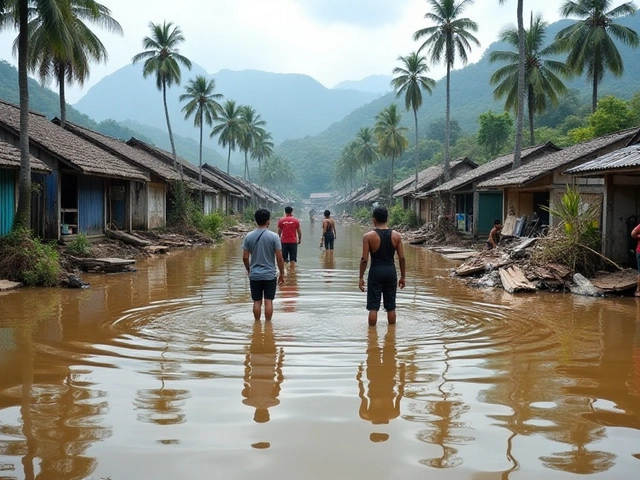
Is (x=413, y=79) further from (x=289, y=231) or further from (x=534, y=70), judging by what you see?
(x=289, y=231)

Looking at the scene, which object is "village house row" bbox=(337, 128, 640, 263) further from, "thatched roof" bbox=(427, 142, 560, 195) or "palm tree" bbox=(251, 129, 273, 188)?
"palm tree" bbox=(251, 129, 273, 188)

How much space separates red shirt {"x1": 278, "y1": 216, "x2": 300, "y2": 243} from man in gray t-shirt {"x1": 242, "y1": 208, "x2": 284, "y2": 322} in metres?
6.23

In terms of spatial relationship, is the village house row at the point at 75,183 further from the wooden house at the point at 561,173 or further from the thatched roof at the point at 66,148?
the wooden house at the point at 561,173

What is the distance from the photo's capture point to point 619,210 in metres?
13.9

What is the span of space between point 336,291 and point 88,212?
1180 cm

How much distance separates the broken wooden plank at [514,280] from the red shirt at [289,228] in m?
5.02

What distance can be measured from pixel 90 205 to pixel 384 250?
15.4 metres

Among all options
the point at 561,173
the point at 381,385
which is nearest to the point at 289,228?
the point at 381,385

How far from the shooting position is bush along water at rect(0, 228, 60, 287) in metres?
12.2

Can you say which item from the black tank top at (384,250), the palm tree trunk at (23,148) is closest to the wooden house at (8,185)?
the palm tree trunk at (23,148)

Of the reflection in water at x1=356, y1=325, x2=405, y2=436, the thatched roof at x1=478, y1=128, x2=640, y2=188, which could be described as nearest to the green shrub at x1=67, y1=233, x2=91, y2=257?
the reflection in water at x1=356, y1=325, x2=405, y2=436

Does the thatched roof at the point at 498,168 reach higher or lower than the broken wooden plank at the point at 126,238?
higher

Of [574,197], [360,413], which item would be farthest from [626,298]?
[360,413]

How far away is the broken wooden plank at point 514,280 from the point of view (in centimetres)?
1239
